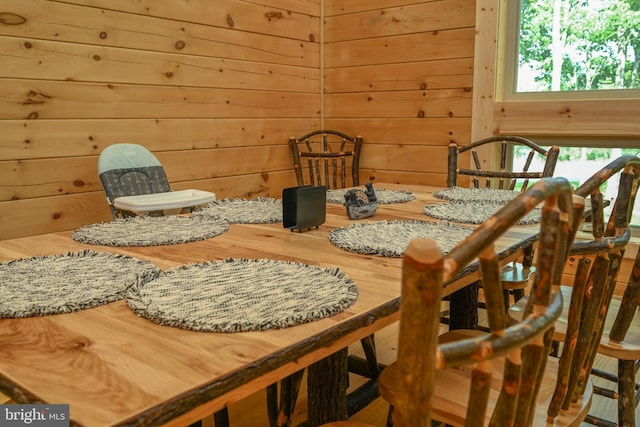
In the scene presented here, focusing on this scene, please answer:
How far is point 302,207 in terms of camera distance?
1557 mm

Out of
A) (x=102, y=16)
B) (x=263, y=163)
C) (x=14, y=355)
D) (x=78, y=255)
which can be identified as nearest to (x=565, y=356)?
(x=14, y=355)

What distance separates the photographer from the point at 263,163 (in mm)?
3801

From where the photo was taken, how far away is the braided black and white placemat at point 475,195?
2084 millimetres

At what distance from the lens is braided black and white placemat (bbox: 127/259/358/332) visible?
86 cm

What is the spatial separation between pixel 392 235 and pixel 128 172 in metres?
1.62

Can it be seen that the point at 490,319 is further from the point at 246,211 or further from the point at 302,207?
the point at 246,211

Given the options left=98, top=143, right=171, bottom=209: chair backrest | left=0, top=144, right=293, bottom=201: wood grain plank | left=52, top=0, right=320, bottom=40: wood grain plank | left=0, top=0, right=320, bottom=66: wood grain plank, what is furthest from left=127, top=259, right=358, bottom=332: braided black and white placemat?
left=52, top=0, right=320, bottom=40: wood grain plank

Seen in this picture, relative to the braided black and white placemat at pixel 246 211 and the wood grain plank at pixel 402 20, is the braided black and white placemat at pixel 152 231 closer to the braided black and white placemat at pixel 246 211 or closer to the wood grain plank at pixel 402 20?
the braided black and white placemat at pixel 246 211

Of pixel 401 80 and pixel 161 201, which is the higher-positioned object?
pixel 401 80

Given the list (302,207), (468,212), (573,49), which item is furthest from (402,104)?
(302,207)

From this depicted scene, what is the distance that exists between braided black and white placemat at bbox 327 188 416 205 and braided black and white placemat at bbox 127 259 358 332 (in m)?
0.97

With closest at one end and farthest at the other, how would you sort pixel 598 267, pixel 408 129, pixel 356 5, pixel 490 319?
1. pixel 490 319
2. pixel 598 267
3. pixel 408 129
4. pixel 356 5

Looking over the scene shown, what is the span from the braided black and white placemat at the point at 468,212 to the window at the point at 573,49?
63.6 inches

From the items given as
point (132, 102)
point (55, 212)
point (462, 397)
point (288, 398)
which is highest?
point (132, 102)
